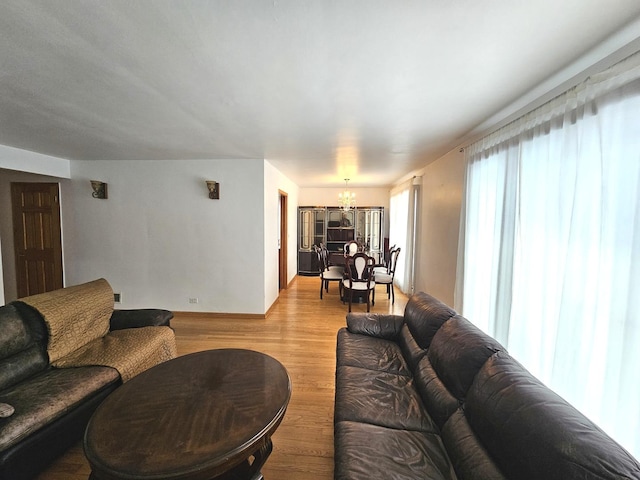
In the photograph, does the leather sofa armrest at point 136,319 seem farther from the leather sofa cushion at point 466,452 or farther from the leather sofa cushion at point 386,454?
the leather sofa cushion at point 466,452

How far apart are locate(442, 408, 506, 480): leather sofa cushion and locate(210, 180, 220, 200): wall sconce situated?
386cm

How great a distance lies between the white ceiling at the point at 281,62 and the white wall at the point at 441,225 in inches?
28.8

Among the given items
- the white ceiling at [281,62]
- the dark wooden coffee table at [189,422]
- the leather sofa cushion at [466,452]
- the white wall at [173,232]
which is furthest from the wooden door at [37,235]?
the leather sofa cushion at [466,452]

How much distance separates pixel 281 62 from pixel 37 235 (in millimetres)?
5148

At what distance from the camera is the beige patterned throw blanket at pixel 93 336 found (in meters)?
1.95

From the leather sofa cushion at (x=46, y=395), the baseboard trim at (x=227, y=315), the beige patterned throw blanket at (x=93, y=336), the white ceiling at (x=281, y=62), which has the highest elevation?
the white ceiling at (x=281, y=62)

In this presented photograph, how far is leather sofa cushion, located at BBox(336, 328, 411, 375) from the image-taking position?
1993mm

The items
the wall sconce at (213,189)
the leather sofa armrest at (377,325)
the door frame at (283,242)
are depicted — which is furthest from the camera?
the door frame at (283,242)

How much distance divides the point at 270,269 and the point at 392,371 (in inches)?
114

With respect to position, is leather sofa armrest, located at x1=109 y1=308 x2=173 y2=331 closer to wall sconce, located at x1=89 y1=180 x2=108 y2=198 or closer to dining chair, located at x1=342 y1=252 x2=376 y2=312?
wall sconce, located at x1=89 y1=180 x2=108 y2=198

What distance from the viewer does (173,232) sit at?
4156mm

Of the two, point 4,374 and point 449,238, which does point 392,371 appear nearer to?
point 449,238

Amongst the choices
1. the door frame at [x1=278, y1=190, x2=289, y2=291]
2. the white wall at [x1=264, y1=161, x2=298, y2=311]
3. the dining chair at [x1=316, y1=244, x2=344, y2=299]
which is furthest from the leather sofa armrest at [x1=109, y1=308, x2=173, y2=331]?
the door frame at [x1=278, y1=190, x2=289, y2=291]

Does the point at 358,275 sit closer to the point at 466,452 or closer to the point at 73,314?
the point at 466,452
